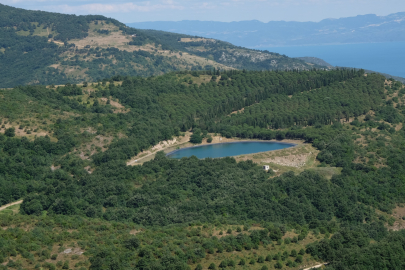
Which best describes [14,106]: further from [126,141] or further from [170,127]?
[170,127]

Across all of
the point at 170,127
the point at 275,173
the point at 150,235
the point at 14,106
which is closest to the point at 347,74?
the point at 170,127

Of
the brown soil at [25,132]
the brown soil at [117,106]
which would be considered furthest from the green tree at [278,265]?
the brown soil at [117,106]

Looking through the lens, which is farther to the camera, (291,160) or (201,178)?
(291,160)

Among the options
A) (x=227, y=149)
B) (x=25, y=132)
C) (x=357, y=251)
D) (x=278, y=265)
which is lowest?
(x=227, y=149)

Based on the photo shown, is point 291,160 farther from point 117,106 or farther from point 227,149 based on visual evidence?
point 117,106

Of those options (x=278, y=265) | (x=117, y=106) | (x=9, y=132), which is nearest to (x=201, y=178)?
(x=278, y=265)

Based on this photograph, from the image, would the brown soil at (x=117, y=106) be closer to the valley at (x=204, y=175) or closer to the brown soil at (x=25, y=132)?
the valley at (x=204, y=175)

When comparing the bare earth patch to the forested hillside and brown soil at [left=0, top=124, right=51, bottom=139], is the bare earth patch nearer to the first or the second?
the forested hillside

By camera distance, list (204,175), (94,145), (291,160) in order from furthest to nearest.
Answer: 1. (94,145)
2. (291,160)
3. (204,175)
